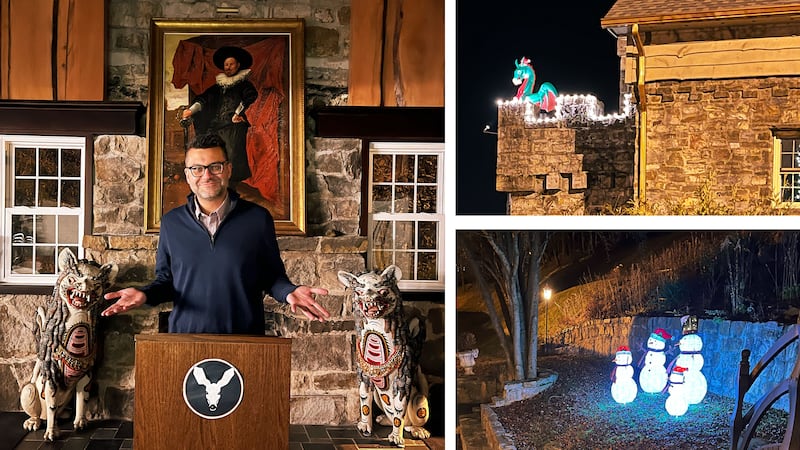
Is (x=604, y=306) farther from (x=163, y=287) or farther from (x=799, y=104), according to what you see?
(x=163, y=287)

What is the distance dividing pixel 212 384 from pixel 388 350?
148 centimetres

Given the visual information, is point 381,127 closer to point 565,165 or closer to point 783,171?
point 565,165

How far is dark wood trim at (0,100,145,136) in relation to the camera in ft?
17.5

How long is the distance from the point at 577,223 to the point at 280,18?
300 cm

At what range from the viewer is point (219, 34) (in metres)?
5.40

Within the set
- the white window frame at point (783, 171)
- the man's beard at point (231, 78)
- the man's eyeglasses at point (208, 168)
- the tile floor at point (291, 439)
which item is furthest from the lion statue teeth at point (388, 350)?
the white window frame at point (783, 171)

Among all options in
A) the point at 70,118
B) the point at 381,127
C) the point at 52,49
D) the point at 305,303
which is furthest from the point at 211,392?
the point at 52,49

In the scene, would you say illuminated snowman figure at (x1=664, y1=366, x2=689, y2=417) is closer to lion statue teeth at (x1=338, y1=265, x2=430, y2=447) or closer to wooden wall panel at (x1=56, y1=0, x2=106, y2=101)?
lion statue teeth at (x1=338, y1=265, x2=430, y2=447)

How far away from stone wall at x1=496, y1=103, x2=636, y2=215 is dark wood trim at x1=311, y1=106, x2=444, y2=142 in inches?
79.3

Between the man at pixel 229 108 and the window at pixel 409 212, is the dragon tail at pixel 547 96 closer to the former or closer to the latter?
the window at pixel 409 212

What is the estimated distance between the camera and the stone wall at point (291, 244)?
17.4ft

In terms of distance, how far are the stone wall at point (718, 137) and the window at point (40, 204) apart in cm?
405

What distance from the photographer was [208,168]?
180 inches

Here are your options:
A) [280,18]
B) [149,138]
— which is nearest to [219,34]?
[280,18]
